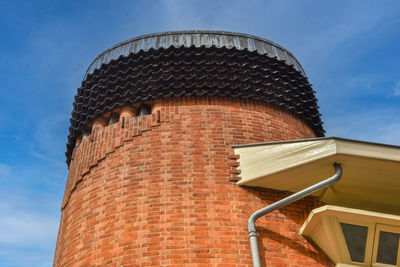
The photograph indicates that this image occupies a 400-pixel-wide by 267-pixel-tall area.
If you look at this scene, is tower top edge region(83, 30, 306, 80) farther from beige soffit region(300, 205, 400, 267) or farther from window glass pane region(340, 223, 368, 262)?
window glass pane region(340, 223, 368, 262)

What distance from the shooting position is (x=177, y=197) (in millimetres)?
5855

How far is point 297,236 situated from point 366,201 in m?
1.51

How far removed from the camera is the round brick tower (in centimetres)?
556

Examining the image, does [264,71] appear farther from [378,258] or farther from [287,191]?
[378,258]

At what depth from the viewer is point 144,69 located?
24.6ft

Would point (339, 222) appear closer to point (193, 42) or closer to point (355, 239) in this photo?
Answer: point (355, 239)

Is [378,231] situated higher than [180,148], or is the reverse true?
[180,148]

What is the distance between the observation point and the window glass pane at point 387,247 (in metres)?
5.54

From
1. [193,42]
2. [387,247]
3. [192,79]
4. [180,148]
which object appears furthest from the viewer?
[193,42]

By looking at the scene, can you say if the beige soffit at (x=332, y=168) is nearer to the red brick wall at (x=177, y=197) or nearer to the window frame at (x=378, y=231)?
the red brick wall at (x=177, y=197)

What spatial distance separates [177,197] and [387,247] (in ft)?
10.3

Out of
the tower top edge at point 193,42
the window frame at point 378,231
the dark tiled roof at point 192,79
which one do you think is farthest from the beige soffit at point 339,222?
the tower top edge at point 193,42

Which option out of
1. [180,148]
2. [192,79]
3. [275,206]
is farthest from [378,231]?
[192,79]

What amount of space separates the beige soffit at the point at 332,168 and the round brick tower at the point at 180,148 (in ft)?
0.83
